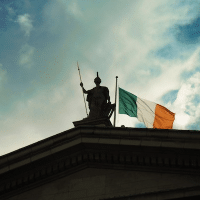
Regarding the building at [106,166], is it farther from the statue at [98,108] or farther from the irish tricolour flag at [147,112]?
the irish tricolour flag at [147,112]

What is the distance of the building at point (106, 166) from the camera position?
46.6 ft

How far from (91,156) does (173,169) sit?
3.38 meters

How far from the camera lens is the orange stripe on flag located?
20812 millimetres

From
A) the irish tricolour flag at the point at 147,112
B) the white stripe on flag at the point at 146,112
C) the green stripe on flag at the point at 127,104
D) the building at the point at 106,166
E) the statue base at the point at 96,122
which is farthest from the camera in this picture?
the green stripe on flag at the point at 127,104

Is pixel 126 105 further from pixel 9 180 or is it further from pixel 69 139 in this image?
pixel 9 180

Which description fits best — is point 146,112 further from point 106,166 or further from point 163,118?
point 106,166

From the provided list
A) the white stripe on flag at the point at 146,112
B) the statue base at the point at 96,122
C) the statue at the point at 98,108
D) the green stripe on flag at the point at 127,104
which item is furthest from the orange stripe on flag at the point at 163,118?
the statue base at the point at 96,122

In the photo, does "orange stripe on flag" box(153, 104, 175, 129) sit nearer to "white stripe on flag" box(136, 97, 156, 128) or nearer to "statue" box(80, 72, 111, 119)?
"white stripe on flag" box(136, 97, 156, 128)

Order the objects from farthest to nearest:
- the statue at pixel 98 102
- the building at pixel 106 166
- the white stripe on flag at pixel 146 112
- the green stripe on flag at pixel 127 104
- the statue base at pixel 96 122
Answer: the green stripe on flag at pixel 127 104 → the white stripe on flag at pixel 146 112 → the statue at pixel 98 102 → the statue base at pixel 96 122 → the building at pixel 106 166

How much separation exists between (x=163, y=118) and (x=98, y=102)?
407cm

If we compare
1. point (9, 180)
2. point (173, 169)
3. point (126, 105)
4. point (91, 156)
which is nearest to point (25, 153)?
point (9, 180)

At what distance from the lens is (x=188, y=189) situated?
1348cm

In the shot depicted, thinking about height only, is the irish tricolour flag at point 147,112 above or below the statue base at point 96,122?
above

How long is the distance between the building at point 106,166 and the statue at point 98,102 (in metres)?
3.33
